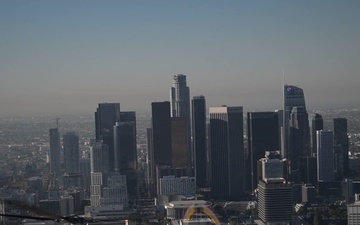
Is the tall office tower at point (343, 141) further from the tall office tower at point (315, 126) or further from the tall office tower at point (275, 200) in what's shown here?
the tall office tower at point (275, 200)

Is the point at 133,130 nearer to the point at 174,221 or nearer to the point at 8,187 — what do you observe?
the point at 174,221

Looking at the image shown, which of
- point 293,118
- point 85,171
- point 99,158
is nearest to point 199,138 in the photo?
point 293,118

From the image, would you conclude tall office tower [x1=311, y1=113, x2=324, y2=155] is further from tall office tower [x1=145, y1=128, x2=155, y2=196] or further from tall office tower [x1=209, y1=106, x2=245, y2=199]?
tall office tower [x1=145, y1=128, x2=155, y2=196]

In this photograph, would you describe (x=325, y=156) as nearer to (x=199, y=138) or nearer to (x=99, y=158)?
(x=199, y=138)

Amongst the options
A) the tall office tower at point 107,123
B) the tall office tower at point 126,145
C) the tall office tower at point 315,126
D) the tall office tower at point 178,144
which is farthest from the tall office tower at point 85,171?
the tall office tower at point 315,126

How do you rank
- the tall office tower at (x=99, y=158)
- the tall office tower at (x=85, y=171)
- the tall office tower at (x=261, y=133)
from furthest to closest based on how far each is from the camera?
1. the tall office tower at (x=261, y=133)
2. the tall office tower at (x=99, y=158)
3. the tall office tower at (x=85, y=171)
